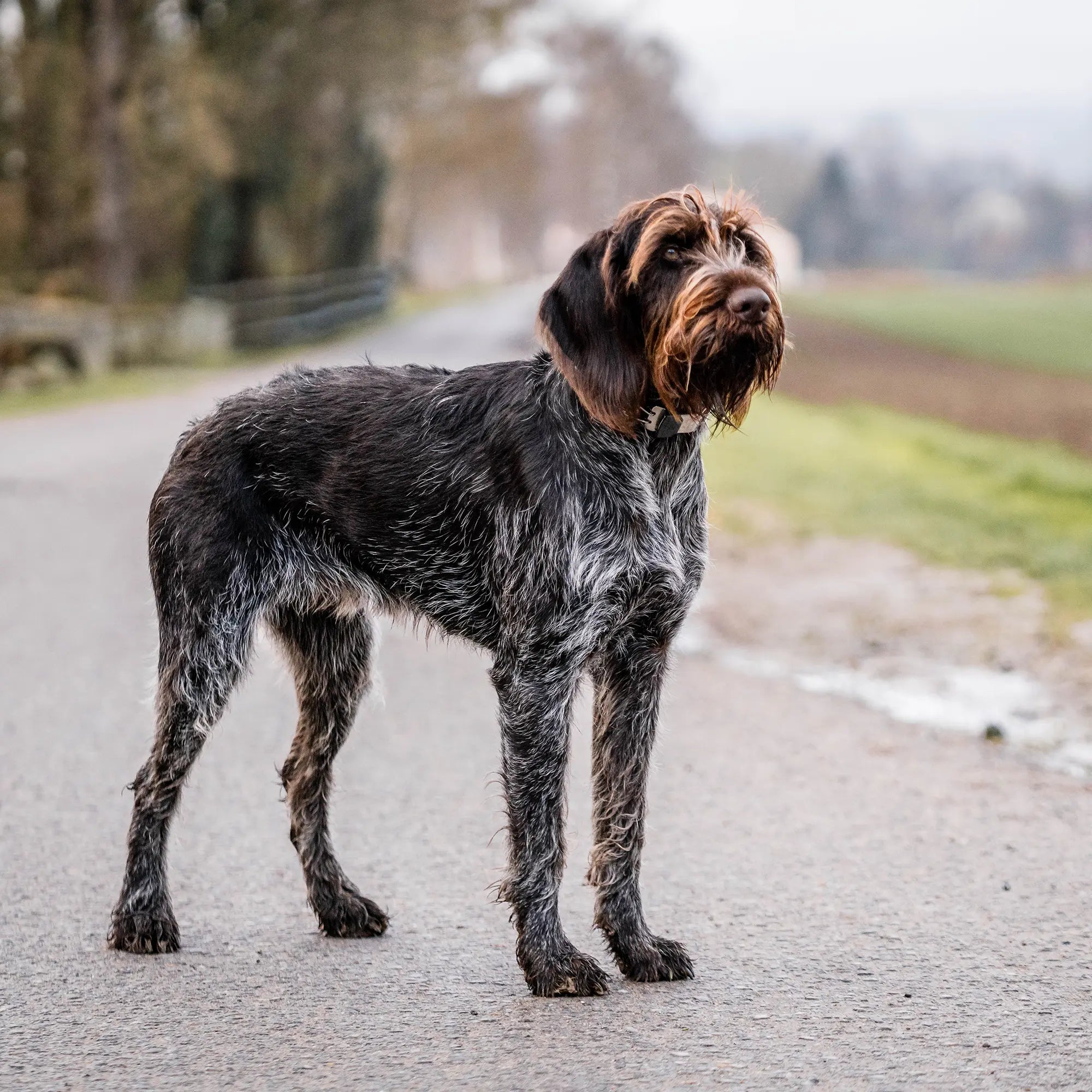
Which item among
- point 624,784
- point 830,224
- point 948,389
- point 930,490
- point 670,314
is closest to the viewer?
point 670,314

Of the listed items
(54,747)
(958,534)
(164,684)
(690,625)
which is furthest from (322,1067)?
(958,534)

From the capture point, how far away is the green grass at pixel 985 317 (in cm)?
4103

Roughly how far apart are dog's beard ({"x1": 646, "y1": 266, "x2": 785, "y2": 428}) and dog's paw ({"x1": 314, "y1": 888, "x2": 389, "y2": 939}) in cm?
179

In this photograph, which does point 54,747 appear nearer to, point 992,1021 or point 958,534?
point 992,1021

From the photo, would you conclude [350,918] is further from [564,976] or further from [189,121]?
[189,121]

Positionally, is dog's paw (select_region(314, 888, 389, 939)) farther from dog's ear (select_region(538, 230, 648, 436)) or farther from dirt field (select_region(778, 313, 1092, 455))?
dirt field (select_region(778, 313, 1092, 455))

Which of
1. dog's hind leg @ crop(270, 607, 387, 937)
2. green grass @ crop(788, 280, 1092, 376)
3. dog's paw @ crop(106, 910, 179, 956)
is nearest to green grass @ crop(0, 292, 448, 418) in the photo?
green grass @ crop(788, 280, 1092, 376)

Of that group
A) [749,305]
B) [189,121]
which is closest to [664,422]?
[749,305]

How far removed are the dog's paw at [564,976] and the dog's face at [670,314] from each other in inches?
56.5

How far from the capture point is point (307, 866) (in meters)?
5.12

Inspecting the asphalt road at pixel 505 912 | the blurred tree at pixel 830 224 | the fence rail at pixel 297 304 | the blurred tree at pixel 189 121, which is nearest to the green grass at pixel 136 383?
the fence rail at pixel 297 304

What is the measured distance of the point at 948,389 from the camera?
29.6m

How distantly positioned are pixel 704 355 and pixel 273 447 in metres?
1.45

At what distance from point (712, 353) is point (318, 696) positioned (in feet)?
6.15
